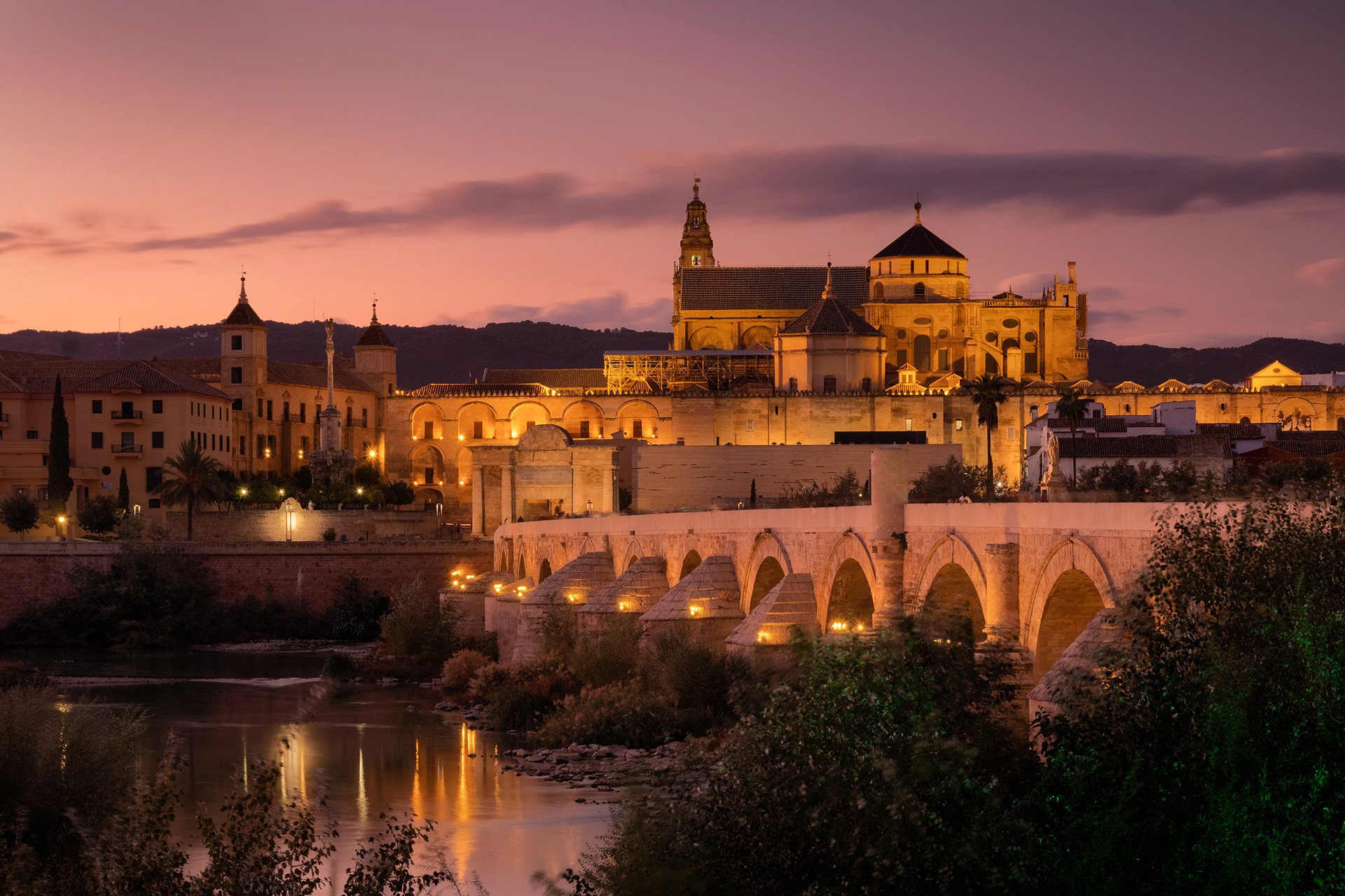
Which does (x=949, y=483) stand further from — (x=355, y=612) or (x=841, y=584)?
(x=841, y=584)

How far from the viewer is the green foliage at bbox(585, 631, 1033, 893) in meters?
10.7

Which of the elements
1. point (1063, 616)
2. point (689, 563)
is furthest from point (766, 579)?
point (1063, 616)

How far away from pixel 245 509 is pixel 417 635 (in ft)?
73.8

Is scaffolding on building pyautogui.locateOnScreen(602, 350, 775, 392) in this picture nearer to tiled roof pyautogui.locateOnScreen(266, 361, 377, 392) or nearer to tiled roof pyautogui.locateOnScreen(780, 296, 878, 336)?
tiled roof pyautogui.locateOnScreen(780, 296, 878, 336)

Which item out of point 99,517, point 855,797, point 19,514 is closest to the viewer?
point 855,797

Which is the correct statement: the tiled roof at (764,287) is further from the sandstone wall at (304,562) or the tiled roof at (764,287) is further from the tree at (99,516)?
the tree at (99,516)

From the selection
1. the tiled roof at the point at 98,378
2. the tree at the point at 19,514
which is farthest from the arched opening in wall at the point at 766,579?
the tiled roof at the point at 98,378

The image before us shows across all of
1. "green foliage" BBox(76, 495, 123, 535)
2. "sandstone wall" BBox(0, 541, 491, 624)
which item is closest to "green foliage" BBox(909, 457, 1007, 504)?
"sandstone wall" BBox(0, 541, 491, 624)

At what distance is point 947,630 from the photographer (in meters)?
12.6

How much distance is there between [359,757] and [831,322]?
53.0m

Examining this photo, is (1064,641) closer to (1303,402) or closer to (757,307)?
(1303,402)

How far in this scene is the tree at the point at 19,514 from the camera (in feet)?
192

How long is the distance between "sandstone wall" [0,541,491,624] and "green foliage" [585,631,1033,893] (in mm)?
42700

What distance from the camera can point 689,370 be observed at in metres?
81.4
